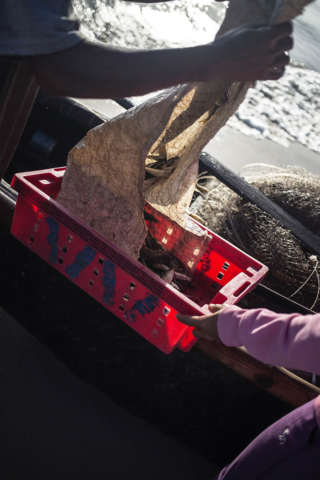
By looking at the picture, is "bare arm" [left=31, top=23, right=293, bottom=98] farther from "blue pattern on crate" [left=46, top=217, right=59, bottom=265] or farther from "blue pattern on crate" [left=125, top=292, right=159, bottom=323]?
"blue pattern on crate" [left=125, top=292, right=159, bottom=323]

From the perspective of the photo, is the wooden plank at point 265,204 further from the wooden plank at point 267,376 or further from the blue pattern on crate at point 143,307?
the blue pattern on crate at point 143,307

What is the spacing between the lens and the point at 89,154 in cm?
168

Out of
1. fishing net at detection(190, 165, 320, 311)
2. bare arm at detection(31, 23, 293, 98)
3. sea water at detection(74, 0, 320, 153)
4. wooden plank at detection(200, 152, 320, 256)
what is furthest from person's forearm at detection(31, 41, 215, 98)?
sea water at detection(74, 0, 320, 153)

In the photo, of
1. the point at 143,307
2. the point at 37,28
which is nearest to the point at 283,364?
the point at 143,307

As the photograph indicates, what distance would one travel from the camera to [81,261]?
1635 mm

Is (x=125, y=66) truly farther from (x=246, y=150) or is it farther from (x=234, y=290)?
(x=246, y=150)

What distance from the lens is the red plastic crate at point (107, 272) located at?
1.50 m

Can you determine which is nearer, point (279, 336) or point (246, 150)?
point (279, 336)

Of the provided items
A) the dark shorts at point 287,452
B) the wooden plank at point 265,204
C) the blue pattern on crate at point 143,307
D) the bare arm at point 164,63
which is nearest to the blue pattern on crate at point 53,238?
the blue pattern on crate at point 143,307

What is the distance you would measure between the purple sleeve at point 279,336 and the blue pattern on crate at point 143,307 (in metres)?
0.33

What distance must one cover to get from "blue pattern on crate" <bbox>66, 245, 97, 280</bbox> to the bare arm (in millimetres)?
622

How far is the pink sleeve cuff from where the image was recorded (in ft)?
4.14

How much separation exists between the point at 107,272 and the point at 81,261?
0.43ft

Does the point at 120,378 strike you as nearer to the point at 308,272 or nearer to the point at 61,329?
the point at 61,329
